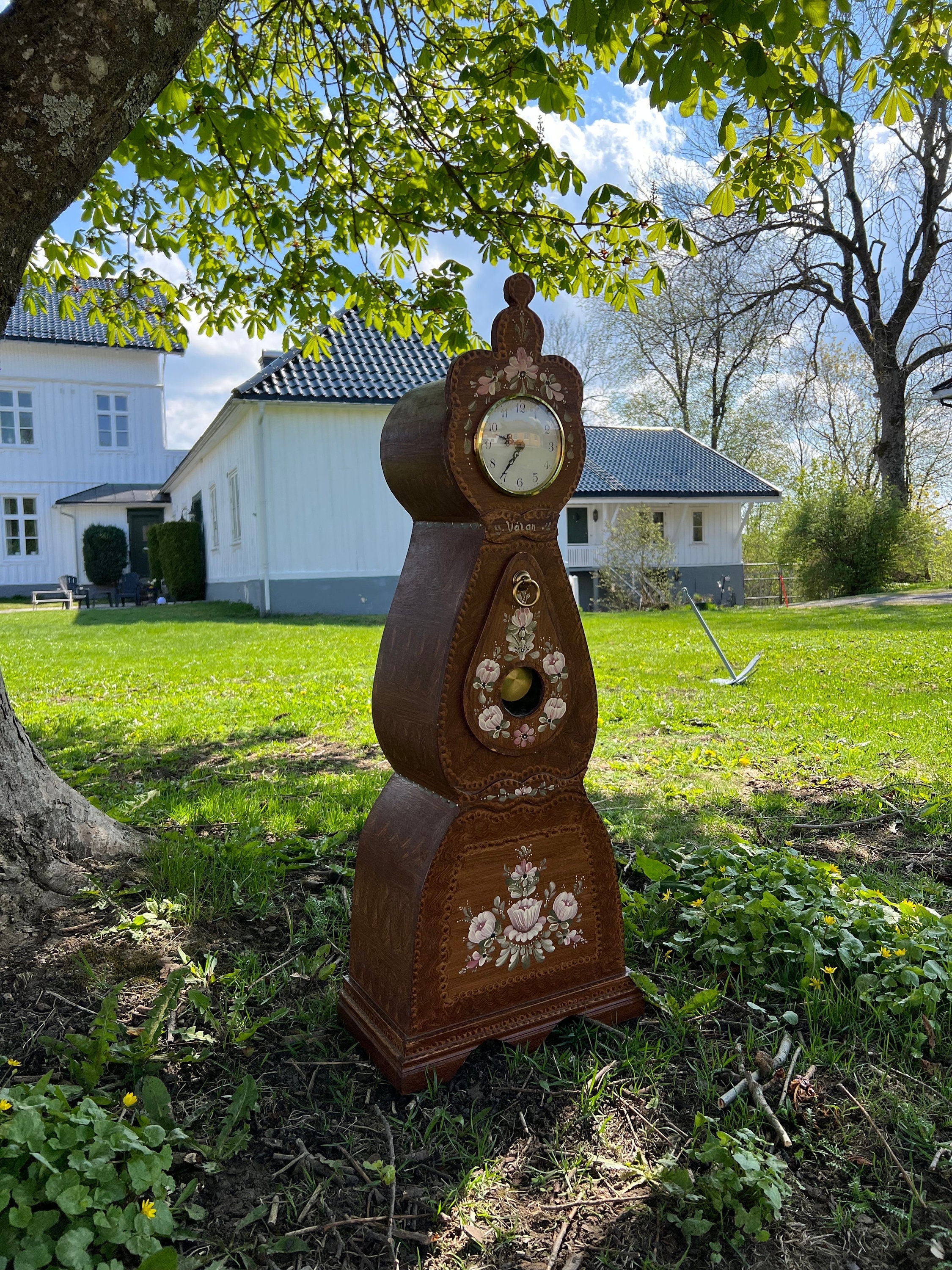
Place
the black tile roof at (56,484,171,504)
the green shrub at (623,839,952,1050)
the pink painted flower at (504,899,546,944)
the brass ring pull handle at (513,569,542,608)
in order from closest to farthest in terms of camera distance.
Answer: the brass ring pull handle at (513,569,542,608), the pink painted flower at (504,899,546,944), the green shrub at (623,839,952,1050), the black tile roof at (56,484,171,504)

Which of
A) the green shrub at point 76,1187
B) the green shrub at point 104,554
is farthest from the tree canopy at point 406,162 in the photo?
the green shrub at point 104,554

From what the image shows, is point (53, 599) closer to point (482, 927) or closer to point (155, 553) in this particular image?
point (155, 553)

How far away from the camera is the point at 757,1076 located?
203 centimetres

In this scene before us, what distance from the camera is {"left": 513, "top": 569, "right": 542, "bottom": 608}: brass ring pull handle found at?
2.05 meters

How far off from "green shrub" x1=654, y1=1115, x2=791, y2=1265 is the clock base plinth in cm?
A: 51

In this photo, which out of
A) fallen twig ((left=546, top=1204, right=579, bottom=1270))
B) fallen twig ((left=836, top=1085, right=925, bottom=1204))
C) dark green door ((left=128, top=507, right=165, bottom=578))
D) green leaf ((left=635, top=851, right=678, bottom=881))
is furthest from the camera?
dark green door ((left=128, top=507, right=165, bottom=578))

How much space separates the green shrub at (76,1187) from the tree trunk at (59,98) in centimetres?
106

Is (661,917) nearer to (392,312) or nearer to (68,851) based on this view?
(68,851)

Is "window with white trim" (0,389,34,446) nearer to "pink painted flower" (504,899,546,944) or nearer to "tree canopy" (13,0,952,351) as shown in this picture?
"tree canopy" (13,0,952,351)

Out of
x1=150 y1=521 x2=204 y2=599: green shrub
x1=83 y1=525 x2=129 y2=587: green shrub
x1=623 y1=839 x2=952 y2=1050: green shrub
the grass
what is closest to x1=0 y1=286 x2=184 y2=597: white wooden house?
x1=83 y1=525 x2=129 y2=587: green shrub

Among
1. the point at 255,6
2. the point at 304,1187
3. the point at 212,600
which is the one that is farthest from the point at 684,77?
the point at 212,600

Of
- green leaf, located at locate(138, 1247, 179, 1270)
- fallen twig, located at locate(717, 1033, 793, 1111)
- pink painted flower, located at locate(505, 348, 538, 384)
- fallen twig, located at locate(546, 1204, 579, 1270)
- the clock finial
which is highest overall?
the clock finial

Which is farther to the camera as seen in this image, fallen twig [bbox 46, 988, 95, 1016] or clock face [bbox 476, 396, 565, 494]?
fallen twig [bbox 46, 988, 95, 1016]

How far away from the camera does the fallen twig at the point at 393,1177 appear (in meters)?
1.61
